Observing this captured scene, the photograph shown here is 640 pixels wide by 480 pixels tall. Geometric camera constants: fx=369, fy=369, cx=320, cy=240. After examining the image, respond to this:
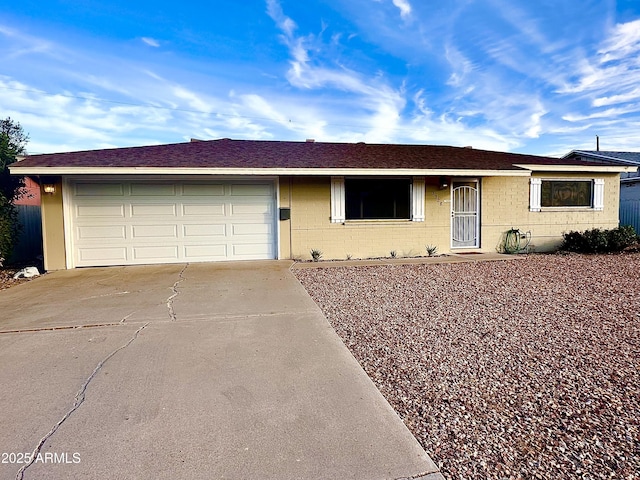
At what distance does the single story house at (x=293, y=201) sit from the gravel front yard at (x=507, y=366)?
3.59 meters

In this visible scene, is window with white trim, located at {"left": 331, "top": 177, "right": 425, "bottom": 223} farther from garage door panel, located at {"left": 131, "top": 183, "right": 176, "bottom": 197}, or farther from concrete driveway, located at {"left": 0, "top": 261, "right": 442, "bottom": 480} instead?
concrete driveway, located at {"left": 0, "top": 261, "right": 442, "bottom": 480}

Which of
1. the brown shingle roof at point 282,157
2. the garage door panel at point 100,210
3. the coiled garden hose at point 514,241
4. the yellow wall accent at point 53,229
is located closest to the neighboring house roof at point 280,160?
the brown shingle roof at point 282,157

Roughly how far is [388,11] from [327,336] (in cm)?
1079

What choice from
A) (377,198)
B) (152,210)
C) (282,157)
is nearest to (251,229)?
(282,157)

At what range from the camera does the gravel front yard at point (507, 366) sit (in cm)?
227

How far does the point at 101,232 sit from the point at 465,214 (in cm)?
1044

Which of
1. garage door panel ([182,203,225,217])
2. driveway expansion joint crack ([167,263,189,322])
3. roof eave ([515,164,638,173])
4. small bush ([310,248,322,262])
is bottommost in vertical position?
driveway expansion joint crack ([167,263,189,322])

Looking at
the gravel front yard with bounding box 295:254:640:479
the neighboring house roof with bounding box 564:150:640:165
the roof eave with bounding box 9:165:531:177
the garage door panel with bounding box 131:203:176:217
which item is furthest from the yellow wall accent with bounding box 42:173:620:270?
the neighboring house roof with bounding box 564:150:640:165

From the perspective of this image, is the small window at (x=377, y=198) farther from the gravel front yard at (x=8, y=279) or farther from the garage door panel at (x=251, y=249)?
the gravel front yard at (x=8, y=279)

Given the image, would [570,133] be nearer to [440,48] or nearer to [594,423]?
[440,48]

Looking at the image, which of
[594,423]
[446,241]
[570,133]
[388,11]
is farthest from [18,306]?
[570,133]

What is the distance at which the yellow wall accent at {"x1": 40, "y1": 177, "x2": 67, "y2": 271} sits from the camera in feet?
30.2

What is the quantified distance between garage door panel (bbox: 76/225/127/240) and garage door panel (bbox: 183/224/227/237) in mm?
1593

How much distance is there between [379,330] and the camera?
4625mm
